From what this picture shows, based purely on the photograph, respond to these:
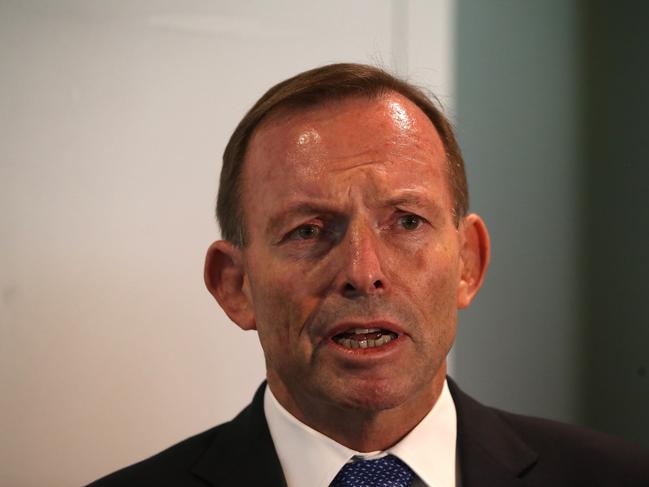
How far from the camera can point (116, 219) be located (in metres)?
1.65

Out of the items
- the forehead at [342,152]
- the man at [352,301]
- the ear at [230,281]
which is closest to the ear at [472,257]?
the man at [352,301]

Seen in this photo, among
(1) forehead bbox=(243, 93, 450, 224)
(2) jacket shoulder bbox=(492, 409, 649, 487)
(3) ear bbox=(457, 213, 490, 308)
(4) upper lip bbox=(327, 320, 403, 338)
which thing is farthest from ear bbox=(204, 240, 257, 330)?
(2) jacket shoulder bbox=(492, 409, 649, 487)

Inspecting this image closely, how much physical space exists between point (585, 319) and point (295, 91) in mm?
1181

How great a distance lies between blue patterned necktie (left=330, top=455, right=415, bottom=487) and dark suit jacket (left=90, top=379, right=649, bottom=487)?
0.10m

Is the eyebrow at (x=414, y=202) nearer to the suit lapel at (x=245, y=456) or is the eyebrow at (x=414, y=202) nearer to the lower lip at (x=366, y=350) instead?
the lower lip at (x=366, y=350)

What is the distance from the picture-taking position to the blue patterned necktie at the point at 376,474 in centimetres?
131

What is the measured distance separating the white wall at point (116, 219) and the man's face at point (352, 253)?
1.24ft

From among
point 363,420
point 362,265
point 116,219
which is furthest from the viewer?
point 116,219

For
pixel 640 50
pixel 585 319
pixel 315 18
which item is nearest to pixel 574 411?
pixel 585 319

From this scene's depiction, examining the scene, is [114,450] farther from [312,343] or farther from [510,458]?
[510,458]

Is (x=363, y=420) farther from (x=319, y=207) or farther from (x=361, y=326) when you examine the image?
(x=319, y=207)

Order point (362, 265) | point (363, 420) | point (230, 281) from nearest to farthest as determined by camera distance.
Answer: point (362, 265) → point (363, 420) → point (230, 281)

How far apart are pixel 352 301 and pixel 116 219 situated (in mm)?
644

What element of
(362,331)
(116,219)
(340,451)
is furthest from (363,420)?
(116,219)
